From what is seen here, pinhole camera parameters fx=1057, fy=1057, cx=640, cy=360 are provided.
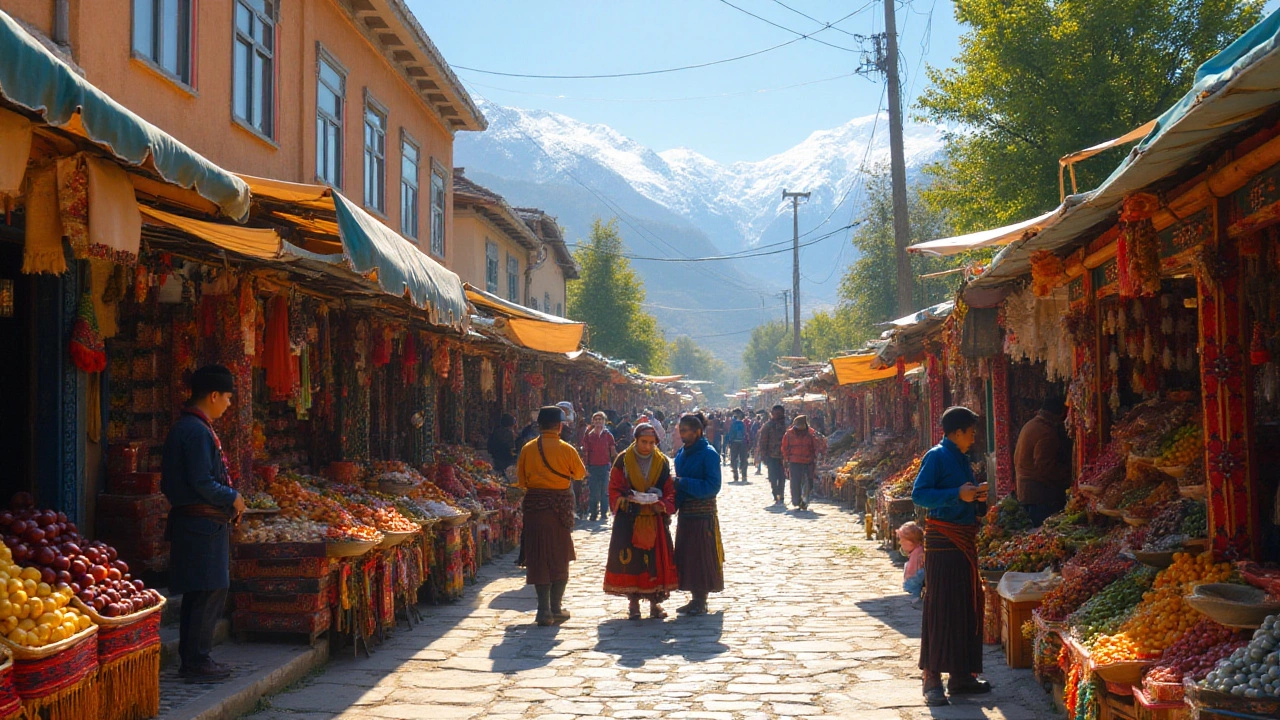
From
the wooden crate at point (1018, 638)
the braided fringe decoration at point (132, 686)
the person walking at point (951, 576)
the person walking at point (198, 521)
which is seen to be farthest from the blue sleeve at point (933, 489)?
the braided fringe decoration at point (132, 686)

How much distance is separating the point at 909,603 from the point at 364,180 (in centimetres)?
974

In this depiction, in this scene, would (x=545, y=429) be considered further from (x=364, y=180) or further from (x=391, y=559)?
(x=364, y=180)

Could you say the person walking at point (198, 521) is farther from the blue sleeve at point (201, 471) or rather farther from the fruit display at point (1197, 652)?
the fruit display at point (1197, 652)

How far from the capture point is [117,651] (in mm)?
5680

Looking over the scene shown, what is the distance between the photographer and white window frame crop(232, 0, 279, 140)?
1093cm

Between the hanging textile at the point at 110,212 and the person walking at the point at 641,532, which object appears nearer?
the hanging textile at the point at 110,212

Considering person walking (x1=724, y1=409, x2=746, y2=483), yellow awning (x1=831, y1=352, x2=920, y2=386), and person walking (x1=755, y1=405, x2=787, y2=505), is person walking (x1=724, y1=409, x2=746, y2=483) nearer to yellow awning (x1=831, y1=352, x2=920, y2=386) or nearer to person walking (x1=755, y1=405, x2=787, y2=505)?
person walking (x1=755, y1=405, x2=787, y2=505)

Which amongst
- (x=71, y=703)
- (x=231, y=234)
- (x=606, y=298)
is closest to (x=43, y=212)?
(x=231, y=234)

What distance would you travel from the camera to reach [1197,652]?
512 cm

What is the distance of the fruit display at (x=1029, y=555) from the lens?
836 cm

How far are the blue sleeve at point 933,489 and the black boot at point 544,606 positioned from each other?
4164 mm

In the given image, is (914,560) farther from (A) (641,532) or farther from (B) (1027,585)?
(A) (641,532)

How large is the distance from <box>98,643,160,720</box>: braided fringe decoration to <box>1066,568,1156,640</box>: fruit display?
538 centimetres

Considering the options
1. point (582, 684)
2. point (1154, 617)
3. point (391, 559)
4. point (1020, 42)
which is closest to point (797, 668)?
point (582, 684)
